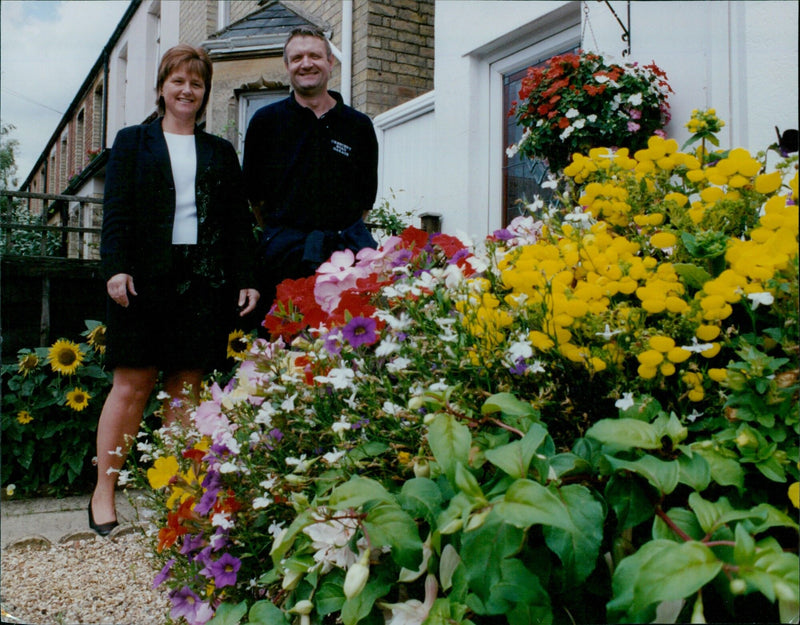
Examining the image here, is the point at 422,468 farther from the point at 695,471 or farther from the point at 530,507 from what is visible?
the point at 695,471

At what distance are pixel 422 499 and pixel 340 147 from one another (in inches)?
71.6

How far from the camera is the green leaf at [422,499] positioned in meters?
1.04

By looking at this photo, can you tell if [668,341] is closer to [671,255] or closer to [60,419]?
[671,255]

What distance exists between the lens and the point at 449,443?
0.98 metres

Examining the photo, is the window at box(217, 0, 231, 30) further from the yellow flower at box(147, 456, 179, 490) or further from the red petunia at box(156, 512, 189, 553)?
the red petunia at box(156, 512, 189, 553)

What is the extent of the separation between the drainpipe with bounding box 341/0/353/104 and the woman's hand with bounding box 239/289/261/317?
379cm

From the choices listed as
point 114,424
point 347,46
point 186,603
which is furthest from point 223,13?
point 186,603

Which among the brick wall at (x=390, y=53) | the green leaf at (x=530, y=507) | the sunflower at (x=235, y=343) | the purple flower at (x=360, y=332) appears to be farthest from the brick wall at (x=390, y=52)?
the green leaf at (x=530, y=507)

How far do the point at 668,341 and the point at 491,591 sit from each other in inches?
18.3

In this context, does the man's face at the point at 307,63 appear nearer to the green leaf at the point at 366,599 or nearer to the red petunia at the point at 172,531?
the red petunia at the point at 172,531

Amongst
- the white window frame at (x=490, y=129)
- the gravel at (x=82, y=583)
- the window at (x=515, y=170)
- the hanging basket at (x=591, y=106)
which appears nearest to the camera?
the gravel at (x=82, y=583)

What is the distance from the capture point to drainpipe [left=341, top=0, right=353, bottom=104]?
596cm

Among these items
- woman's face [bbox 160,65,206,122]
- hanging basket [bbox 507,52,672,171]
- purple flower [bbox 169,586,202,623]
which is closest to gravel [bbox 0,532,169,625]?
purple flower [bbox 169,586,202,623]

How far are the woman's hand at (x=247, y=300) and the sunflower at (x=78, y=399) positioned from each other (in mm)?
1202
